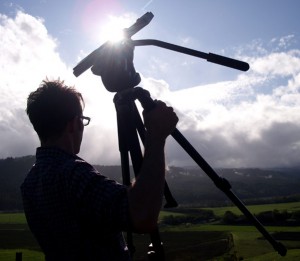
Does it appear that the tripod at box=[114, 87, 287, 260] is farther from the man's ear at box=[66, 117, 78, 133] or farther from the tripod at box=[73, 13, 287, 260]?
the man's ear at box=[66, 117, 78, 133]

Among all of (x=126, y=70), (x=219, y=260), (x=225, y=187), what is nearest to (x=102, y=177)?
(x=126, y=70)

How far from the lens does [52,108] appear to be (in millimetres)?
2473

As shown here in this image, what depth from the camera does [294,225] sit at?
→ 66.9 meters

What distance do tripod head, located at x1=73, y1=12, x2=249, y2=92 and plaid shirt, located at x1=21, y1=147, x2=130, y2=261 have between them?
2.29ft

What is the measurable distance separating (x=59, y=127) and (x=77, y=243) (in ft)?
2.72

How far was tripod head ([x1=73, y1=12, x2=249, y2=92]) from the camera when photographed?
2684mm

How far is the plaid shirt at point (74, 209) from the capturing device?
2.07 m

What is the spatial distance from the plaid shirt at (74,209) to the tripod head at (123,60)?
0.70m

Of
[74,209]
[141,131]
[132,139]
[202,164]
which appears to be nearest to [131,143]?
[132,139]

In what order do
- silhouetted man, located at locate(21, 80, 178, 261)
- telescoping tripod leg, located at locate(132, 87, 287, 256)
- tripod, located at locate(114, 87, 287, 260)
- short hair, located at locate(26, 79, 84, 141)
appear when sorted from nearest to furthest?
silhouetted man, located at locate(21, 80, 178, 261) → short hair, located at locate(26, 79, 84, 141) → telescoping tripod leg, located at locate(132, 87, 287, 256) → tripod, located at locate(114, 87, 287, 260)

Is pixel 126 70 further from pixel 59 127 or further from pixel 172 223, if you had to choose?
pixel 172 223

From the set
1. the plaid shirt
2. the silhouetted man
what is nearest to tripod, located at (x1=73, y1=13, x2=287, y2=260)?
the silhouetted man

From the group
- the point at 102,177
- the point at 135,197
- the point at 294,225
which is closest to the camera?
the point at 135,197

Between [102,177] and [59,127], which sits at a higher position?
[59,127]
